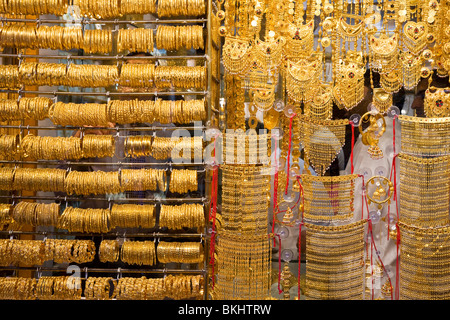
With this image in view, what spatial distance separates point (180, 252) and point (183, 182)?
0.41 meters

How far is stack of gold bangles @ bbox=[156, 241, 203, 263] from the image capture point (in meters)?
2.60

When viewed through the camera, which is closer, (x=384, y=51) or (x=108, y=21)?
(x=384, y=51)

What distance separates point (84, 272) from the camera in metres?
2.71

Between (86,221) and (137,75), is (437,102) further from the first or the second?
(86,221)

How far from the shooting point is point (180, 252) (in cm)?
261

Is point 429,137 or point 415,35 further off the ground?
point 415,35

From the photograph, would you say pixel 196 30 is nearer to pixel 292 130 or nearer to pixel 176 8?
pixel 176 8

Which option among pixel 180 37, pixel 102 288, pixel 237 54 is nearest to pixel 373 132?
pixel 237 54

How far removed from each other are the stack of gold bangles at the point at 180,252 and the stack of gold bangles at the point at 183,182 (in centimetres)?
32
